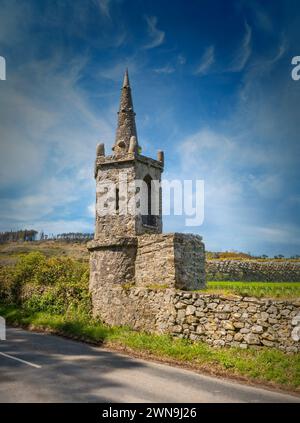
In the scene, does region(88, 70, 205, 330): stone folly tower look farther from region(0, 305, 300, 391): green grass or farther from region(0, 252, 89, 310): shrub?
region(0, 252, 89, 310): shrub

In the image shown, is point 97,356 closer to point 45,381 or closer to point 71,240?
point 45,381

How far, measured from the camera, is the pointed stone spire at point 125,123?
17906 millimetres

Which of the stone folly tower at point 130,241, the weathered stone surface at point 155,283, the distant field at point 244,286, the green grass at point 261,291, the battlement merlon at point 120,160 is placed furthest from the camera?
the battlement merlon at point 120,160

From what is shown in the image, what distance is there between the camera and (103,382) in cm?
795

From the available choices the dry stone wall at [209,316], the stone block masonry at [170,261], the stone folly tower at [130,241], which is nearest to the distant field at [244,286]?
the dry stone wall at [209,316]

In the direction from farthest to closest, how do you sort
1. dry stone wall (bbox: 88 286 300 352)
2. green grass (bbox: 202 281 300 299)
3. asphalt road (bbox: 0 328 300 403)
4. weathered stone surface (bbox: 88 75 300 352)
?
green grass (bbox: 202 281 300 299) < weathered stone surface (bbox: 88 75 300 352) < dry stone wall (bbox: 88 286 300 352) < asphalt road (bbox: 0 328 300 403)

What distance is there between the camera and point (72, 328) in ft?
48.6

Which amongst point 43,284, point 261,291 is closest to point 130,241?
point 261,291

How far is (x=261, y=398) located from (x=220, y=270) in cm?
2517

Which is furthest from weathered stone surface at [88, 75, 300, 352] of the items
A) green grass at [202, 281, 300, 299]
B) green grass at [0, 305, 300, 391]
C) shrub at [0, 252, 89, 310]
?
shrub at [0, 252, 89, 310]

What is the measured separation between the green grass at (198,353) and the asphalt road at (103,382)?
703 millimetres

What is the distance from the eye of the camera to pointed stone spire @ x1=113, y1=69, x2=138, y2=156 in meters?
17.9

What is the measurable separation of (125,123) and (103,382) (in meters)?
13.6

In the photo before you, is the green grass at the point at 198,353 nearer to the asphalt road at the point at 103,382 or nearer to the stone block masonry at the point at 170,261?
the asphalt road at the point at 103,382
